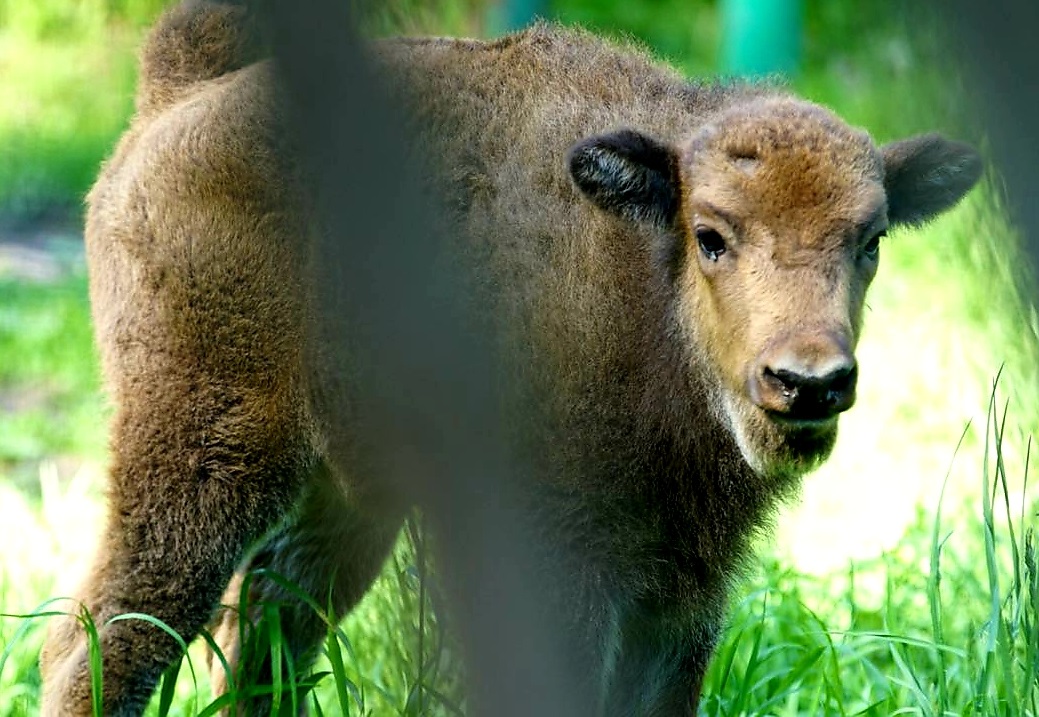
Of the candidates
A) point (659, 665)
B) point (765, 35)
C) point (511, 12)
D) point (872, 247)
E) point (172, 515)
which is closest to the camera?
point (872, 247)

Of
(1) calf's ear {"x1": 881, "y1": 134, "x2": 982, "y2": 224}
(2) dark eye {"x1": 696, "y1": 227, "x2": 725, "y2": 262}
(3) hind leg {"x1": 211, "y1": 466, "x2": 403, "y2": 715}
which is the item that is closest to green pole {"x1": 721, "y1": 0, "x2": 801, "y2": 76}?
(3) hind leg {"x1": 211, "y1": 466, "x2": 403, "y2": 715}

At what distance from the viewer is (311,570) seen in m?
5.51

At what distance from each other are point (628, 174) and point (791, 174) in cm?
50

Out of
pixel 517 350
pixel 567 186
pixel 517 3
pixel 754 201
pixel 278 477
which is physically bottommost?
pixel 278 477

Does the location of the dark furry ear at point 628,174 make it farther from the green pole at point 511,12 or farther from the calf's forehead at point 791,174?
the green pole at point 511,12

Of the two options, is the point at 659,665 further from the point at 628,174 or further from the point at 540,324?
the point at 628,174

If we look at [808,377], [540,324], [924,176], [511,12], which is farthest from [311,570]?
[511,12]

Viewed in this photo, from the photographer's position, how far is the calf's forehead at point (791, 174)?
402cm

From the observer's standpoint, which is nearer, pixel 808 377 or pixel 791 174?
pixel 808 377

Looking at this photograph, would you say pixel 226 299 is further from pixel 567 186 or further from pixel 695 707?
pixel 695 707

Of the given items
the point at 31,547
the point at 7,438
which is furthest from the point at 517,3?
the point at 31,547

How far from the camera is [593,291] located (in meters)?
4.56

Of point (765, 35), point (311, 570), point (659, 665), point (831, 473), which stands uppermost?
point (765, 35)

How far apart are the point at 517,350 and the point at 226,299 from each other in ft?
3.20
